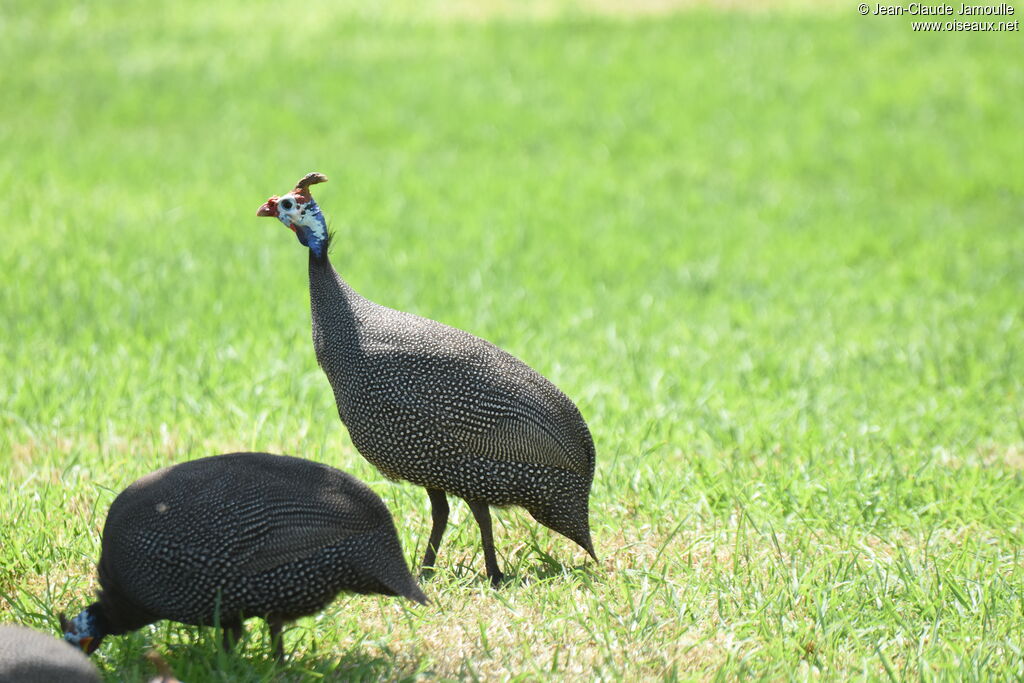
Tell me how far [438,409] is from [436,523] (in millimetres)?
469

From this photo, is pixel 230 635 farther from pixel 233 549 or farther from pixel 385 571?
pixel 385 571

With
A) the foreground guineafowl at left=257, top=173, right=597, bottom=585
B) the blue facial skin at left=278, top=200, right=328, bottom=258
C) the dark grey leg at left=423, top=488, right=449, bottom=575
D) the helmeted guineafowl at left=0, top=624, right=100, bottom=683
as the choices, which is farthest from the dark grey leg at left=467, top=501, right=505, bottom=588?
the helmeted guineafowl at left=0, top=624, right=100, bottom=683

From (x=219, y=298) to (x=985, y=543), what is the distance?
4.55 meters

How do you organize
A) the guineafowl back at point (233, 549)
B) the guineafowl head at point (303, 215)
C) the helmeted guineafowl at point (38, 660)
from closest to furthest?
the helmeted guineafowl at point (38, 660), the guineafowl back at point (233, 549), the guineafowl head at point (303, 215)

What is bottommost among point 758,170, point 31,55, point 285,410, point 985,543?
→ point 985,543

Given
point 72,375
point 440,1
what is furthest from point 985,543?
point 440,1

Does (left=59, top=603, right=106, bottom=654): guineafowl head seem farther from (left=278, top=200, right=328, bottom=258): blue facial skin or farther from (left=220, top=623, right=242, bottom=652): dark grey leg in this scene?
(left=278, top=200, right=328, bottom=258): blue facial skin

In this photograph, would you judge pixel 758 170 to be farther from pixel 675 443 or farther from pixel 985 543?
pixel 985 543

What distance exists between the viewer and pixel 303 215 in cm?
373

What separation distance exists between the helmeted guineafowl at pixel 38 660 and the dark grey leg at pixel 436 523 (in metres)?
1.32

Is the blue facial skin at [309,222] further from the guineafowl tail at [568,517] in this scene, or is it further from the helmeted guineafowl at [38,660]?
the helmeted guineafowl at [38,660]

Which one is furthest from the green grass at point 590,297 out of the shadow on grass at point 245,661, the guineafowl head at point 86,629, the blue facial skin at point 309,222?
the blue facial skin at point 309,222

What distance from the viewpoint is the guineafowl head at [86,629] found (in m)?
3.07

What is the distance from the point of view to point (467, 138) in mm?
11805
